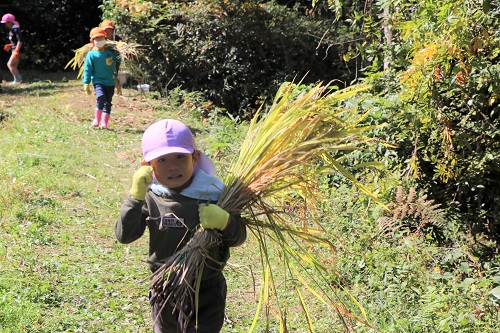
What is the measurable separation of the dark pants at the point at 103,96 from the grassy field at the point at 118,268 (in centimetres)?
192

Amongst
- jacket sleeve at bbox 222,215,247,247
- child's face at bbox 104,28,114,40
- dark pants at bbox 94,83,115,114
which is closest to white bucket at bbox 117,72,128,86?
child's face at bbox 104,28,114,40

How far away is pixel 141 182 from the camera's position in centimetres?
376

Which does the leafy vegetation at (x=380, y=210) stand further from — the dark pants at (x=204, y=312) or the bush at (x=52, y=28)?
the bush at (x=52, y=28)

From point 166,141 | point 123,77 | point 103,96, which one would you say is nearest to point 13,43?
point 123,77

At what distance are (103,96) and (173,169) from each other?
27.1 ft

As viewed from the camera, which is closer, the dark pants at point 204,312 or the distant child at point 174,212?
the distant child at point 174,212

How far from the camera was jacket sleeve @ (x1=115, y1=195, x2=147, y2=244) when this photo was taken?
383cm

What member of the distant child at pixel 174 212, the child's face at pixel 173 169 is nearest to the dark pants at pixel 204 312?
the distant child at pixel 174 212

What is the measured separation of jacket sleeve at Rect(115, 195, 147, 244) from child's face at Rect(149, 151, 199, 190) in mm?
172

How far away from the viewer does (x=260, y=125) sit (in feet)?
14.6

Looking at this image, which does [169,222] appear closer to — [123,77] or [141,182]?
[141,182]

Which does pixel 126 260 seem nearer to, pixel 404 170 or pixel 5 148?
pixel 404 170

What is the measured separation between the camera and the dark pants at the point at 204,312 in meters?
3.95

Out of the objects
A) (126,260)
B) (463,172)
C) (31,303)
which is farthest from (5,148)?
(463,172)
